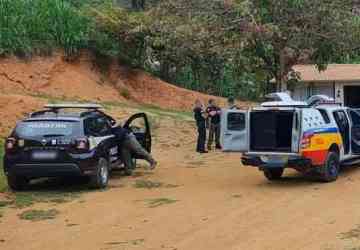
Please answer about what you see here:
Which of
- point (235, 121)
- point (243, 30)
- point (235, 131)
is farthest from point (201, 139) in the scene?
point (235, 131)

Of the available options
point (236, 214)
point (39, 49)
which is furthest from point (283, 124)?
point (39, 49)

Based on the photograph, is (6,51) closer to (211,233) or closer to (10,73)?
(10,73)

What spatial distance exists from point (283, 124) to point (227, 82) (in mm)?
25114

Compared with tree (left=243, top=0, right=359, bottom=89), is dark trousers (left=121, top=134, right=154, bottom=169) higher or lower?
lower

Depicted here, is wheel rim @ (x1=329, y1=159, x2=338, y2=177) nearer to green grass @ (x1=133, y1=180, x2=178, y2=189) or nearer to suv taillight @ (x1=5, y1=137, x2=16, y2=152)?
green grass @ (x1=133, y1=180, x2=178, y2=189)

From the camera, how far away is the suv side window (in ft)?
48.1

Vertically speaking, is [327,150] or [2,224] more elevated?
[327,150]

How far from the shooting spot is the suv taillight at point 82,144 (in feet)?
46.3

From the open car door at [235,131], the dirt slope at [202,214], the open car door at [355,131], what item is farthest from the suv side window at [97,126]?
the open car door at [355,131]

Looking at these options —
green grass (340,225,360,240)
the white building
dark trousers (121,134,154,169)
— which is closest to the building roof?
the white building

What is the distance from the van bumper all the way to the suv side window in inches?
116

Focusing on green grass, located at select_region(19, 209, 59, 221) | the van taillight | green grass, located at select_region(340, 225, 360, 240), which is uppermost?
the van taillight

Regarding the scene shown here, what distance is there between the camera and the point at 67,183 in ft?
51.9

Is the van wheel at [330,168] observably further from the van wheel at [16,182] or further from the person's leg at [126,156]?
the van wheel at [16,182]
